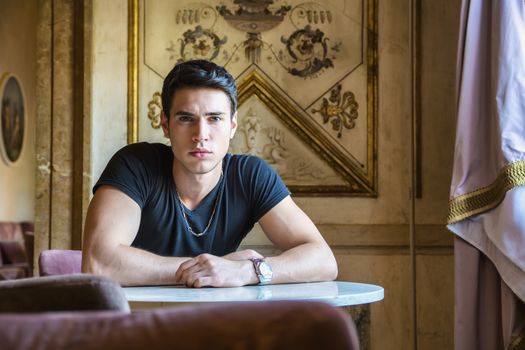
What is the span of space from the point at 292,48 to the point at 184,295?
234 cm

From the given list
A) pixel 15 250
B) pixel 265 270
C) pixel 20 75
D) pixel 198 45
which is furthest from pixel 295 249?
pixel 20 75

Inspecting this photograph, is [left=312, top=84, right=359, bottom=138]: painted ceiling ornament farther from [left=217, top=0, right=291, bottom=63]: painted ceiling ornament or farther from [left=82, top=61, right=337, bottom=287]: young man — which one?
[left=82, top=61, right=337, bottom=287]: young man

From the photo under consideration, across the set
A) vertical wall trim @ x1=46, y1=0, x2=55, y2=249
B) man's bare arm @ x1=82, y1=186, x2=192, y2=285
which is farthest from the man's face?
vertical wall trim @ x1=46, y1=0, x2=55, y2=249

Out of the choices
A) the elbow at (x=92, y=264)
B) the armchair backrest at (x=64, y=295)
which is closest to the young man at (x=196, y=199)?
the elbow at (x=92, y=264)

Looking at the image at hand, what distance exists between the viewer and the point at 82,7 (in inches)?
164

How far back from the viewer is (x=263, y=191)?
2.75 meters

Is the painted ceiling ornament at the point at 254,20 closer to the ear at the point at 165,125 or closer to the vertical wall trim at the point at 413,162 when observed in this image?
the vertical wall trim at the point at 413,162

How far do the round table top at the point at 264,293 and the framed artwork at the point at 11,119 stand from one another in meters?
10.3

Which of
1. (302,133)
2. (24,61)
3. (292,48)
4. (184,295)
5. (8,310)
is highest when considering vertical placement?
(24,61)

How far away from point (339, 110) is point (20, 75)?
9.38 m

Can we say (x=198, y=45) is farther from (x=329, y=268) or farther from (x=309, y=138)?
(x=329, y=268)

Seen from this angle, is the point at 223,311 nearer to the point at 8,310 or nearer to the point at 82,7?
the point at 8,310

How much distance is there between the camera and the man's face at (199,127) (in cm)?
260

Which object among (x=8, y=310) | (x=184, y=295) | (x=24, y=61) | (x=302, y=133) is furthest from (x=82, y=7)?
(x=24, y=61)
